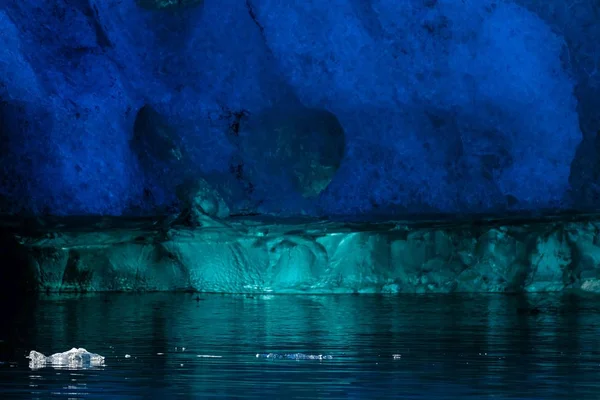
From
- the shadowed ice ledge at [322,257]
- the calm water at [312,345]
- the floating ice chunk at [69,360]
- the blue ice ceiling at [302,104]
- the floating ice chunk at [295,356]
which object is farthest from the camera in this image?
the blue ice ceiling at [302,104]

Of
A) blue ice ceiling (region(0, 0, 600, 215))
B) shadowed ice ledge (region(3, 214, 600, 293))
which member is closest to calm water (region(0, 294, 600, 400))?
shadowed ice ledge (region(3, 214, 600, 293))

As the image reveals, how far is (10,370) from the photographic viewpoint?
660cm

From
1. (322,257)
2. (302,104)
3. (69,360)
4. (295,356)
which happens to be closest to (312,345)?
(295,356)

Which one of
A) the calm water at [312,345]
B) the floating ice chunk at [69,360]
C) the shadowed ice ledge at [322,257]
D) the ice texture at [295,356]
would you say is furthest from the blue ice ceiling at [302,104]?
the floating ice chunk at [69,360]

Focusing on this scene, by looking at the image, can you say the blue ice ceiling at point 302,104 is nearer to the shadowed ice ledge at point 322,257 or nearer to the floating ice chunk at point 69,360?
the shadowed ice ledge at point 322,257

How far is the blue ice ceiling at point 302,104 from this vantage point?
12.5m

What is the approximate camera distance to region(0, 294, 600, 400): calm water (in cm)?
600

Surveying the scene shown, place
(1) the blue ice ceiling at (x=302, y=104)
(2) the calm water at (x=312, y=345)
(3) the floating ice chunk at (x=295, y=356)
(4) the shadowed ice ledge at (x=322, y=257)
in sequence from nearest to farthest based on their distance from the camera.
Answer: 1. (2) the calm water at (x=312, y=345)
2. (3) the floating ice chunk at (x=295, y=356)
3. (4) the shadowed ice ledge at (x=322, y=257)
4. (1) the blue ice ceiling at (x=302, y=104)

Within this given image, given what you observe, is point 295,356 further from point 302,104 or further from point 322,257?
point 302,104

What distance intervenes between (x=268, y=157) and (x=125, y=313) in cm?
381

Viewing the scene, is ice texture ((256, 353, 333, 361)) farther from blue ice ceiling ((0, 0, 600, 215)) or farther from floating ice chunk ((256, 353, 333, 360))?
blue ice ceiling ((0, 0, 600, 215))

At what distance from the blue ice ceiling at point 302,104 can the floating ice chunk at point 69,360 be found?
589 centimetres

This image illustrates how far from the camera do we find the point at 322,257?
1083 centimetres

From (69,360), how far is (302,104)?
21.2ft
